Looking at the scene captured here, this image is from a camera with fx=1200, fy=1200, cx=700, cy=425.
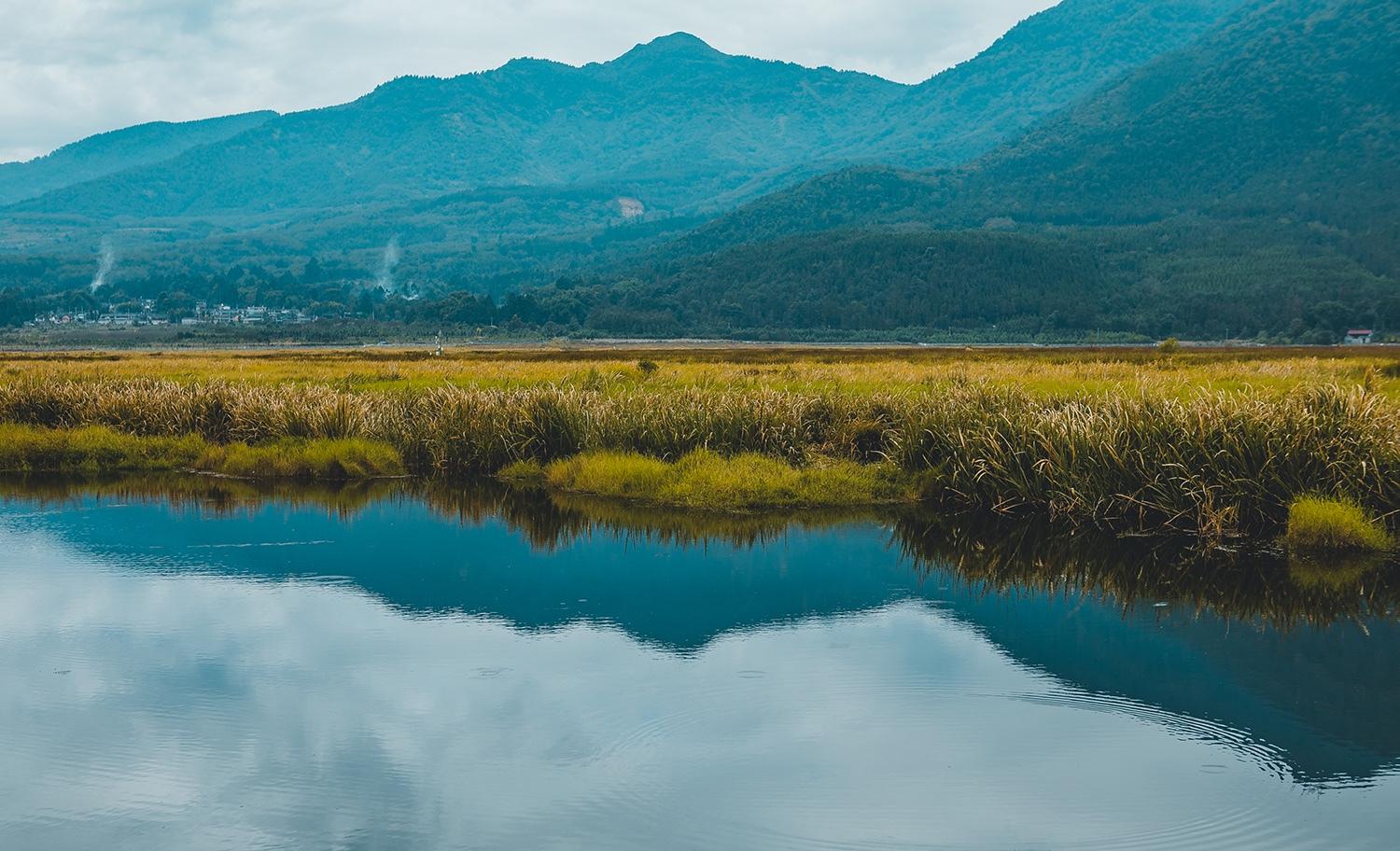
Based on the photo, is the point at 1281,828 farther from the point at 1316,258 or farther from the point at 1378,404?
the point at 1316,258

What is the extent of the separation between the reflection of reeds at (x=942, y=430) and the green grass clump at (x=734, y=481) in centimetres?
87

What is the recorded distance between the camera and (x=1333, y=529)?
17.2m

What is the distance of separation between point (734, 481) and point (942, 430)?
14.1 ft

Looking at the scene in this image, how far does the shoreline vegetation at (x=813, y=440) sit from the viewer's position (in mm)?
18609

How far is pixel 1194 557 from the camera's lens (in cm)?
1767

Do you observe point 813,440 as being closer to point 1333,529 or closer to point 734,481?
point 734,481

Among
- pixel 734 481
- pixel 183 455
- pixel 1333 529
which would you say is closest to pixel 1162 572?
pixel 1333 529

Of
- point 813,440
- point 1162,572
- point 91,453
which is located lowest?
point 1162,572

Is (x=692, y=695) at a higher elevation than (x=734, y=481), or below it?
below

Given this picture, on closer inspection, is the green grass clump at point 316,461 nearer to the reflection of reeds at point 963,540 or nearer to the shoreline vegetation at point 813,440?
the shoreline vegetation at point 813,440

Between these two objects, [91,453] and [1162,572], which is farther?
[91,453]

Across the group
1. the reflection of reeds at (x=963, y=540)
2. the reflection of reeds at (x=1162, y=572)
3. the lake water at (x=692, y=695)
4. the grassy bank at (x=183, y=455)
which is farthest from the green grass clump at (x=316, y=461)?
the reflection of reeds at (x=1162, y=572)

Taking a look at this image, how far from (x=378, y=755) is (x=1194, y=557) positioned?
12449 mm

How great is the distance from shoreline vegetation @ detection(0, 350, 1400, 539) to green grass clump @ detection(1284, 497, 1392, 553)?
1.58 ft
